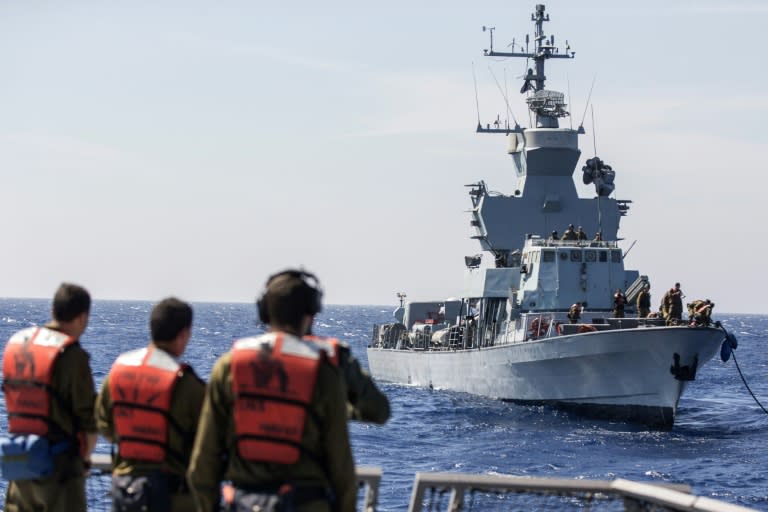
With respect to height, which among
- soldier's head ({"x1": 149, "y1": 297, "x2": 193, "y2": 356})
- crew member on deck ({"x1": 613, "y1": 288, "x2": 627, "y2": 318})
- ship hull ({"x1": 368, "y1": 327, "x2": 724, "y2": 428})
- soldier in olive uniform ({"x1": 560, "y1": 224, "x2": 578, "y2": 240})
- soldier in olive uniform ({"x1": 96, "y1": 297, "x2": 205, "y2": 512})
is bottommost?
ship hull ({"x1": 368, "y1": 327, "x2": 724, "y2": 428})

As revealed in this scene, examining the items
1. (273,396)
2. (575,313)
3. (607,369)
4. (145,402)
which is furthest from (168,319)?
(575,313)

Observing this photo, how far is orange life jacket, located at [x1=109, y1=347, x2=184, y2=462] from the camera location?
5.46 m

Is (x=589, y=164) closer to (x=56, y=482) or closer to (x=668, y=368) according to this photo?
(x=668, y=368)

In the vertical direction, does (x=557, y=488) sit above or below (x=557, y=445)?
above

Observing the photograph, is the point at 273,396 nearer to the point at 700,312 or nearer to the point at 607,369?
the point at 700,312

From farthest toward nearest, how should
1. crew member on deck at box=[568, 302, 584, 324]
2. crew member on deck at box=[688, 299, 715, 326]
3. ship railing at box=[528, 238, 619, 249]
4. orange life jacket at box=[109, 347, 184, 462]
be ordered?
ship railing at box=[528, 238, 619, 249], crew member on deck at box=[568, 302, 584, 324], crew member on deck at box=[688, 299, 715, 326], orange life jacket at box=[109, 347, 184, 462]

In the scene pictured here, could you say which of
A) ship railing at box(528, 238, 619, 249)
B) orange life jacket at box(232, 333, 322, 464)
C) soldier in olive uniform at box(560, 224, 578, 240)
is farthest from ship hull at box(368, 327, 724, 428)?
orange life jacket at box(232, 333, 322, 464)

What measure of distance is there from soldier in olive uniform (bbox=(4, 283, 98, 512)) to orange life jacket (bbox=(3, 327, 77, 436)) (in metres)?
0.02

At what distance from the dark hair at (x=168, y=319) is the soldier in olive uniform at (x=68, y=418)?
0.67 m

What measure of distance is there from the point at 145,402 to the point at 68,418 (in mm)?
797

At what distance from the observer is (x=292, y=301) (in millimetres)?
4859

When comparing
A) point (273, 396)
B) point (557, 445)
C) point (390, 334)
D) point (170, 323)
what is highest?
point (170, 323)

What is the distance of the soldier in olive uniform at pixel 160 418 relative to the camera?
546cm

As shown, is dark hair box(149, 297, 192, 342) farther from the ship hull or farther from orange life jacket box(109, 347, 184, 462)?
the ship hull
